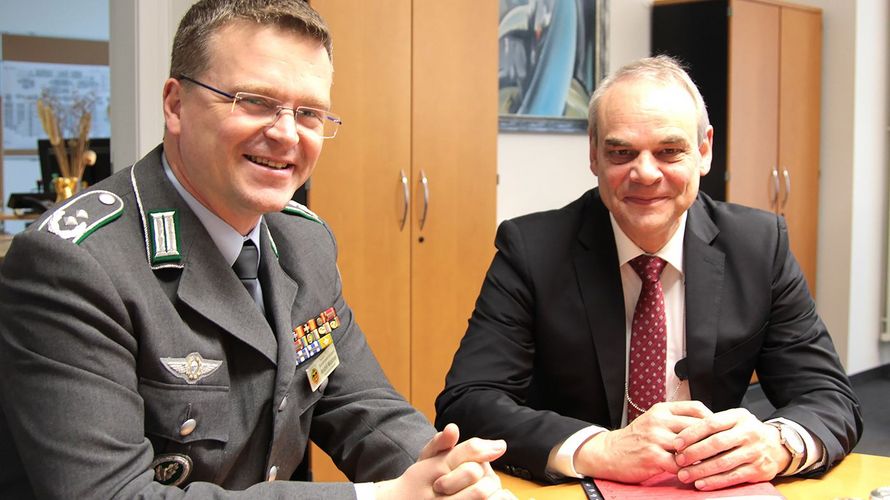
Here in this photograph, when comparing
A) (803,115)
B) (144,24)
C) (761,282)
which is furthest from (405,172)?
(803,115)

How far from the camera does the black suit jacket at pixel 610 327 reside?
202 cm

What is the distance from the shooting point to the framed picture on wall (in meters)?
5.02

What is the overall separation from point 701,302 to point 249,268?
1.00 m

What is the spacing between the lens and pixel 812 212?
5.95 m

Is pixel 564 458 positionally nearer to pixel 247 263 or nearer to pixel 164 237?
pixel 247 263

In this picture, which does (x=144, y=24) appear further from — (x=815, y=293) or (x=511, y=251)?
(x=815, y=293)

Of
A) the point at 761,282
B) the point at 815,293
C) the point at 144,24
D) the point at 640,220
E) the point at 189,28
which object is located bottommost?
the point at 815,293

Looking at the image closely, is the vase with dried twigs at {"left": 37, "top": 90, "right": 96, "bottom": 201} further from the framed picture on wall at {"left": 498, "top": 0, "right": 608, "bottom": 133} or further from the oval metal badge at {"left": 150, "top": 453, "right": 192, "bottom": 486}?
the oval metal badge at {"left": 150, "top": 453, "right": 192, "bottom": 486}

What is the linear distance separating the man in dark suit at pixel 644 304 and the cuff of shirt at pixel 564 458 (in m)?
0.16

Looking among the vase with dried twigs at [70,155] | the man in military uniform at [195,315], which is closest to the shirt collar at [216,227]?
the man in military uniform at [195,315]

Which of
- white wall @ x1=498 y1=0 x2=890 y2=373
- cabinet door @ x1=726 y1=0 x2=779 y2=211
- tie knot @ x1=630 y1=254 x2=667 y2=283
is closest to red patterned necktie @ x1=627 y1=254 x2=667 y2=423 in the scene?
tie knot @ x1=630 y1=254 x2=667 y2=283

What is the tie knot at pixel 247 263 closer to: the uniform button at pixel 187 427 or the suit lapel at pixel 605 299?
the uniform button at pixel 187 427

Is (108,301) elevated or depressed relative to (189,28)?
depressed

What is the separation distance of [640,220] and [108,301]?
115 centimetres
